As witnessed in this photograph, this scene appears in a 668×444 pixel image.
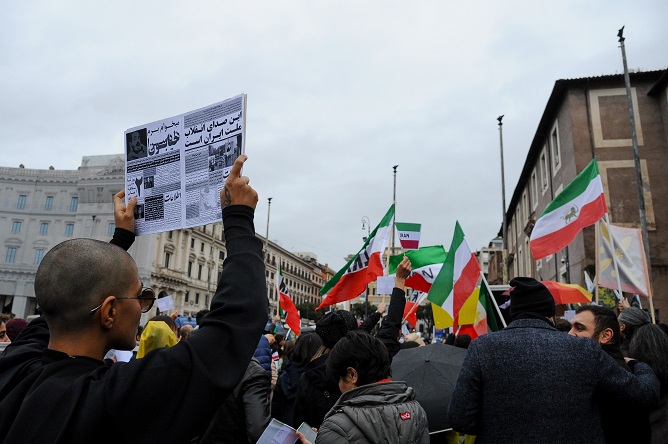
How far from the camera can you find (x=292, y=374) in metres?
4.57

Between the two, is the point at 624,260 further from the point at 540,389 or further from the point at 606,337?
the point at 540,389

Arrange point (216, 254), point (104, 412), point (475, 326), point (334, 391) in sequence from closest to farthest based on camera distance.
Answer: point (104, 412) → point (334, 391) → point (475, 326) → point (216, 254)

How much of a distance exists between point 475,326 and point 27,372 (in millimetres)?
7230

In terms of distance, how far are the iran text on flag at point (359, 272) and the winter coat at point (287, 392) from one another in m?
3.58

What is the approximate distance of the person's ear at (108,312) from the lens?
4.96 ft

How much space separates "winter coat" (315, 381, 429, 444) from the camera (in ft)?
7.91

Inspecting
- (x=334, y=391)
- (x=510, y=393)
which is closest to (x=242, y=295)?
(x=510, y=393)

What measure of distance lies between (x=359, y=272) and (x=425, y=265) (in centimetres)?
115

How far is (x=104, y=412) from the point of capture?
1.25 metres

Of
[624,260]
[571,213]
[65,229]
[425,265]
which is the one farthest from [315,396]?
[65,229]

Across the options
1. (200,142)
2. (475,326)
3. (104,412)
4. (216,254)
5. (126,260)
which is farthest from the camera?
(216,254)

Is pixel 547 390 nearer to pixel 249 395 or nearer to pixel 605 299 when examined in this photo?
pixel 249 395

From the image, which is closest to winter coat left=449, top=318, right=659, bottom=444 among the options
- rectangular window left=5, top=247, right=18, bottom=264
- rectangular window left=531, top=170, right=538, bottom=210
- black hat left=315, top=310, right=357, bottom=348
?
black hat left=315, top=310, right=357, bottom=348

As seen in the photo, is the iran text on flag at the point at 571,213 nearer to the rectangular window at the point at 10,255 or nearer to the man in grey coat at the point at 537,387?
the man in grey coat at the point at 537,387
